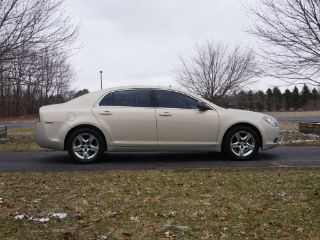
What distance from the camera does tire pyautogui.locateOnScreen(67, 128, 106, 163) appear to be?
30.3 feet

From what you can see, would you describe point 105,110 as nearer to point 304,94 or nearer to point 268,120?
point 268,120

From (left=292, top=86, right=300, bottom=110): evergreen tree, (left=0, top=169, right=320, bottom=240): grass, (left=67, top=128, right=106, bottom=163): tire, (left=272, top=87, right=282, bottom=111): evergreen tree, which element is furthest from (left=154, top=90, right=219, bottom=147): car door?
(left=292, top=86, right=300, bottom=110): evergreen tree

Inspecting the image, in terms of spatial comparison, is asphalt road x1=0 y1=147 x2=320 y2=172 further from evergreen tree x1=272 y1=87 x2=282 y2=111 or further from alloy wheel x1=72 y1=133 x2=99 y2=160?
evergreen tree x1=272 y1=87 x2=282 y2=111

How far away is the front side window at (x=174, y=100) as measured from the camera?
31.3ft

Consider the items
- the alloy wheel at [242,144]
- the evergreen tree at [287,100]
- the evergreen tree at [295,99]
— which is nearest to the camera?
the alloy wheel at [242,144]

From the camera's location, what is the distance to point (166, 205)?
5520 mm

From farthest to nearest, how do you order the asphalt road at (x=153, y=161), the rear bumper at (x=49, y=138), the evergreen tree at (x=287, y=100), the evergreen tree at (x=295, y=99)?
the evergreen tree at (x=295, y=99), the evergreen tree at (x=287, y=100), the rear bumper at (x=49, y=138), the asphalt road at (x=153, y=161)

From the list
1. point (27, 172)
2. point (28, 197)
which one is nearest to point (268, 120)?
point (27, 172)

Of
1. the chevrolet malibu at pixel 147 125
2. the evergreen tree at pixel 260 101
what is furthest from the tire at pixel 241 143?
the evergreen tree at pixel 260 101

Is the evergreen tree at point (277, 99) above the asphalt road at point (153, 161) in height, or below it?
above

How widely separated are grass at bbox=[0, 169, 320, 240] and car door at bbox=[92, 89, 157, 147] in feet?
5.79

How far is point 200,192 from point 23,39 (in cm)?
1041

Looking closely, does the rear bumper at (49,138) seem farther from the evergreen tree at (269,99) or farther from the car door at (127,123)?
the evergreen tree at (269,99)

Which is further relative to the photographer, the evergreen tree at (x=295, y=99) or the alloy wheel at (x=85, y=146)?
the evergreen tree at (x=295, y=99)
